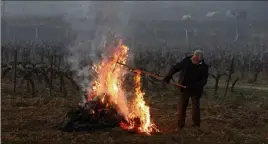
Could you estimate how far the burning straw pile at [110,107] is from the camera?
38.7 feet

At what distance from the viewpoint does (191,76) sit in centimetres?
1166

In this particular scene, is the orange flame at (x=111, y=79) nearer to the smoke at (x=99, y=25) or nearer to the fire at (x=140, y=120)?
the smoke at (x=99, y=25)

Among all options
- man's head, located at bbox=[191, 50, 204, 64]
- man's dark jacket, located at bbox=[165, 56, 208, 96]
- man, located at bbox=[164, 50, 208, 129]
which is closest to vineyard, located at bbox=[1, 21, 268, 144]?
man, located at bbox=[164, 50, 208, 129]

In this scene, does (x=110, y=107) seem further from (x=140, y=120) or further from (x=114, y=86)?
(x=140, y=120)

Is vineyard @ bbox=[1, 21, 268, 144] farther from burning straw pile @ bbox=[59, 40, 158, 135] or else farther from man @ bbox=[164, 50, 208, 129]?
man @ bbox=[164, 50, 208, 129]

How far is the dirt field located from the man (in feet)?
2.26

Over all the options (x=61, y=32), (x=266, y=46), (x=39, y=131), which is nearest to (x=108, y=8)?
(x=39, y=131)

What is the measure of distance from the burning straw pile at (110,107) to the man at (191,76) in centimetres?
111

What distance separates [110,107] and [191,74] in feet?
8.49

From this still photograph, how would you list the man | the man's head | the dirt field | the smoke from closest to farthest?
the dirt field
the man's head
the man
the smoke

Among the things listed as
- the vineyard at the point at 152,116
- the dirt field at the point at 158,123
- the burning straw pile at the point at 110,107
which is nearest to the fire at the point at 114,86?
the burning straw pile at the point at 110,107

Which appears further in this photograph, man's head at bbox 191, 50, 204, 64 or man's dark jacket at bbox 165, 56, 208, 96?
man's dark jacket at bbox 165, 56, 208, 96

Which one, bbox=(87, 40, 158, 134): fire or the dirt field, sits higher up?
bbox=(87, 40, 158, 134): fire

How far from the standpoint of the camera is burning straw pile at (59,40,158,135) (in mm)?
11791
